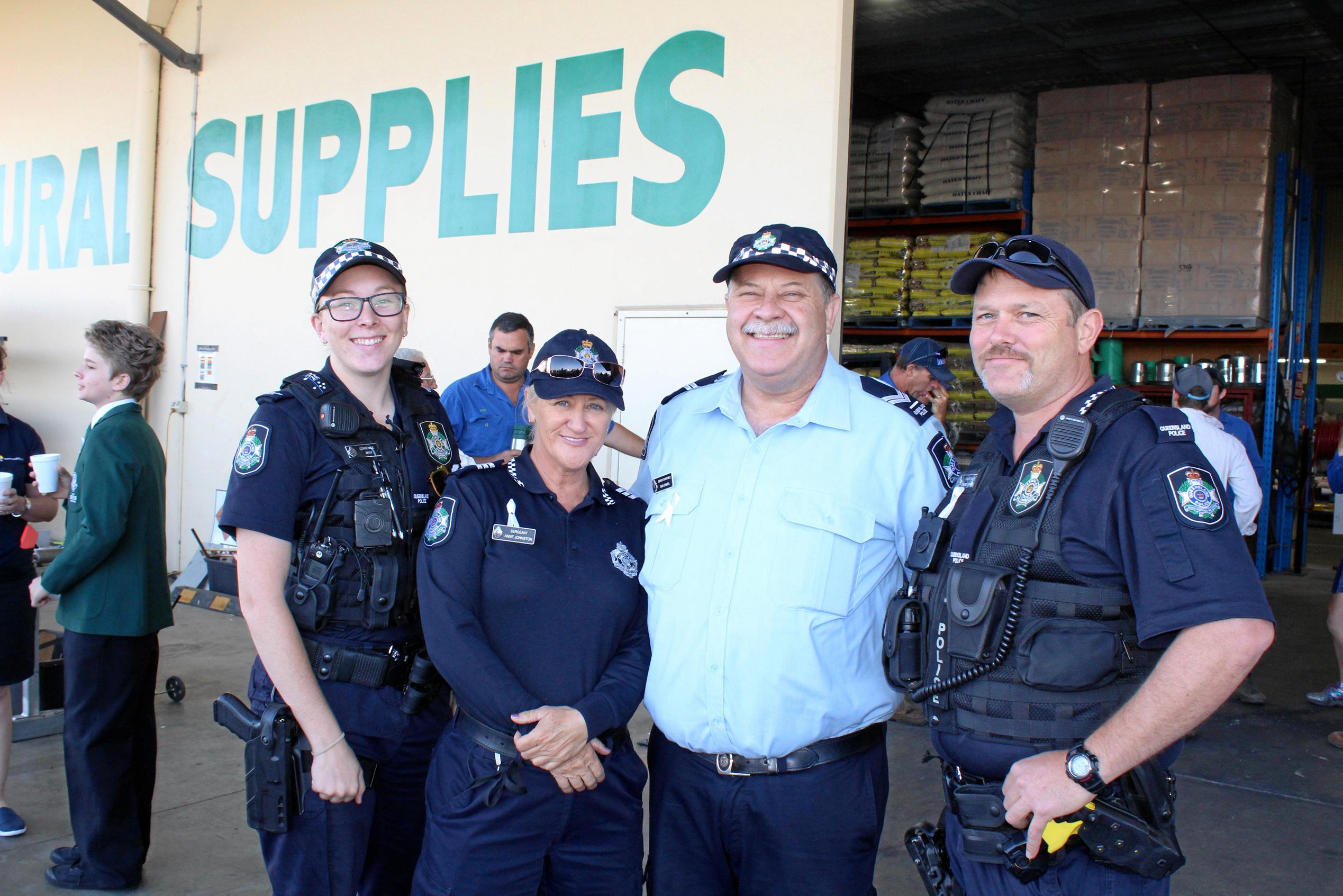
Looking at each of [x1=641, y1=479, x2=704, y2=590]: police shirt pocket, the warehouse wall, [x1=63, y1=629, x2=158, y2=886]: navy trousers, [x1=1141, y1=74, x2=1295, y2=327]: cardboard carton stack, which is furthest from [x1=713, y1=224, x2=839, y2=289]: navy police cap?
[x1=1141, y1=74, x2=1295, y2=327]: cardboard carton stack

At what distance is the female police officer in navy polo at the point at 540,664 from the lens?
2.05m

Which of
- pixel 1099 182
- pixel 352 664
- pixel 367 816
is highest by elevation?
pixel 1099 182

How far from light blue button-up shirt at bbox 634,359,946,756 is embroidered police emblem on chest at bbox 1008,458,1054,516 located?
0.38 meters

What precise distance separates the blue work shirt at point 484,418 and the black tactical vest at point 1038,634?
3.56 meters

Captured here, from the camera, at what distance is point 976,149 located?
841 cm

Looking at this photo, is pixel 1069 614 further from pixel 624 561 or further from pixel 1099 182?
pixel 1099 182

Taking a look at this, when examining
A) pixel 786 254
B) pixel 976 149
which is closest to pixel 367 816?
pixel 786 254

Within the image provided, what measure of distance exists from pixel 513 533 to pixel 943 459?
A: 3.24 feet

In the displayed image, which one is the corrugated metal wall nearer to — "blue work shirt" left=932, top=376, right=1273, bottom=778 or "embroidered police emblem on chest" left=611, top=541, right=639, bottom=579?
"blue work shirt" left=932, top=376, right=1273, bottom=778

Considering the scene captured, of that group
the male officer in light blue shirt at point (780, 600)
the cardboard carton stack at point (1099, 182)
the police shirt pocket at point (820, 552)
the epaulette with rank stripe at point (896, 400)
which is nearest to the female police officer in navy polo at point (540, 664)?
the male officer in light blue shirt at point (780, 600)

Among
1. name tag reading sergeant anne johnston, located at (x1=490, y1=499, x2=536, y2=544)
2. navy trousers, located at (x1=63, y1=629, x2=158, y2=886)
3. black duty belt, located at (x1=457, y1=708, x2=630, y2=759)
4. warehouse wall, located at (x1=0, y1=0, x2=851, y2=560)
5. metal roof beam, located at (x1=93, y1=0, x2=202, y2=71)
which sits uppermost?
metal roof beam, located at (x1=93, y1=0, x2=202, y2=71)

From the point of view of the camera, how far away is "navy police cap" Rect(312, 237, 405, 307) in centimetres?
226

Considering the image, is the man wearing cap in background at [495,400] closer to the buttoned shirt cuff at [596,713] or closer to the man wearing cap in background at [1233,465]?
the buttoned shirt cuff at [596,713]

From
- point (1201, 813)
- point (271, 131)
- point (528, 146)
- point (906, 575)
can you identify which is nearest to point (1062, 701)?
point (906, 575)
